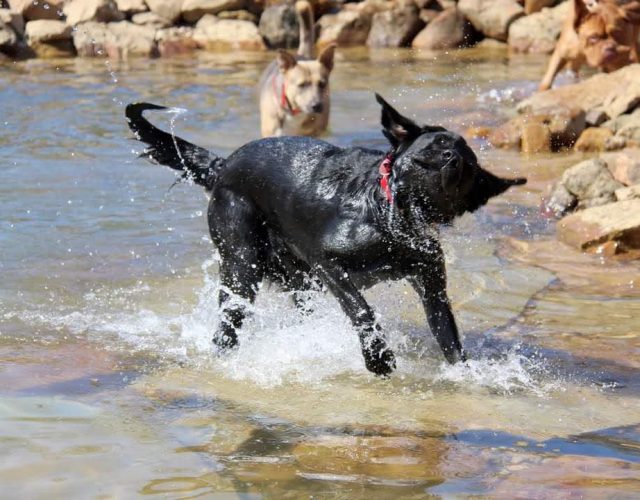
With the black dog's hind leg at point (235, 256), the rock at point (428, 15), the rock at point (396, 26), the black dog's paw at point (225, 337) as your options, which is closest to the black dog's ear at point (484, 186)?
the black dog's hind leg at point (235, 256)

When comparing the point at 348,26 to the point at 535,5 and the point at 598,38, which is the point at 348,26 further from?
the point at 598,38

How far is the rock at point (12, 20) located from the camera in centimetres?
1783

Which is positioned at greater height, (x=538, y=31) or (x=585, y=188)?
(x=538, y=31)

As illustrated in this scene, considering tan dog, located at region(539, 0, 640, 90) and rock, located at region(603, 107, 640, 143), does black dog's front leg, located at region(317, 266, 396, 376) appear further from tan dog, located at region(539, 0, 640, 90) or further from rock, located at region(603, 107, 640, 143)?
tan dog, located at region(539, 0, 640, 90)

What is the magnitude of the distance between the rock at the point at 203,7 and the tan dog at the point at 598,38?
802 centimetres

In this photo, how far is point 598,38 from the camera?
13.2 meters

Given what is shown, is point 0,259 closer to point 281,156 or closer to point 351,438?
point 281,156

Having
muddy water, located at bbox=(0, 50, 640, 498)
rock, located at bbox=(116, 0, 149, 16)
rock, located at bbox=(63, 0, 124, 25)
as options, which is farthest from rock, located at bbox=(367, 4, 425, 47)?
muddy water, located at bbox=(0, 50, 640, 498)

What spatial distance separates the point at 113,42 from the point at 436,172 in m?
14.8

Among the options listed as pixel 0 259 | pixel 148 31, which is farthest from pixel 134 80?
pixel 0 259

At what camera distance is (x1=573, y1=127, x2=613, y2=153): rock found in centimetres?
1009

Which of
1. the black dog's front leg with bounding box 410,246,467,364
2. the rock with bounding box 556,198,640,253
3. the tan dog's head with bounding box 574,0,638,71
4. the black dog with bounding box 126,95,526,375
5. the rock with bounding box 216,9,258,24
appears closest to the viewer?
the black dog with bounding box 126,95,526,375

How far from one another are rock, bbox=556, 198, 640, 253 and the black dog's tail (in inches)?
109

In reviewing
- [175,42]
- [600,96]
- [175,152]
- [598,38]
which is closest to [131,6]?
[175,42]
